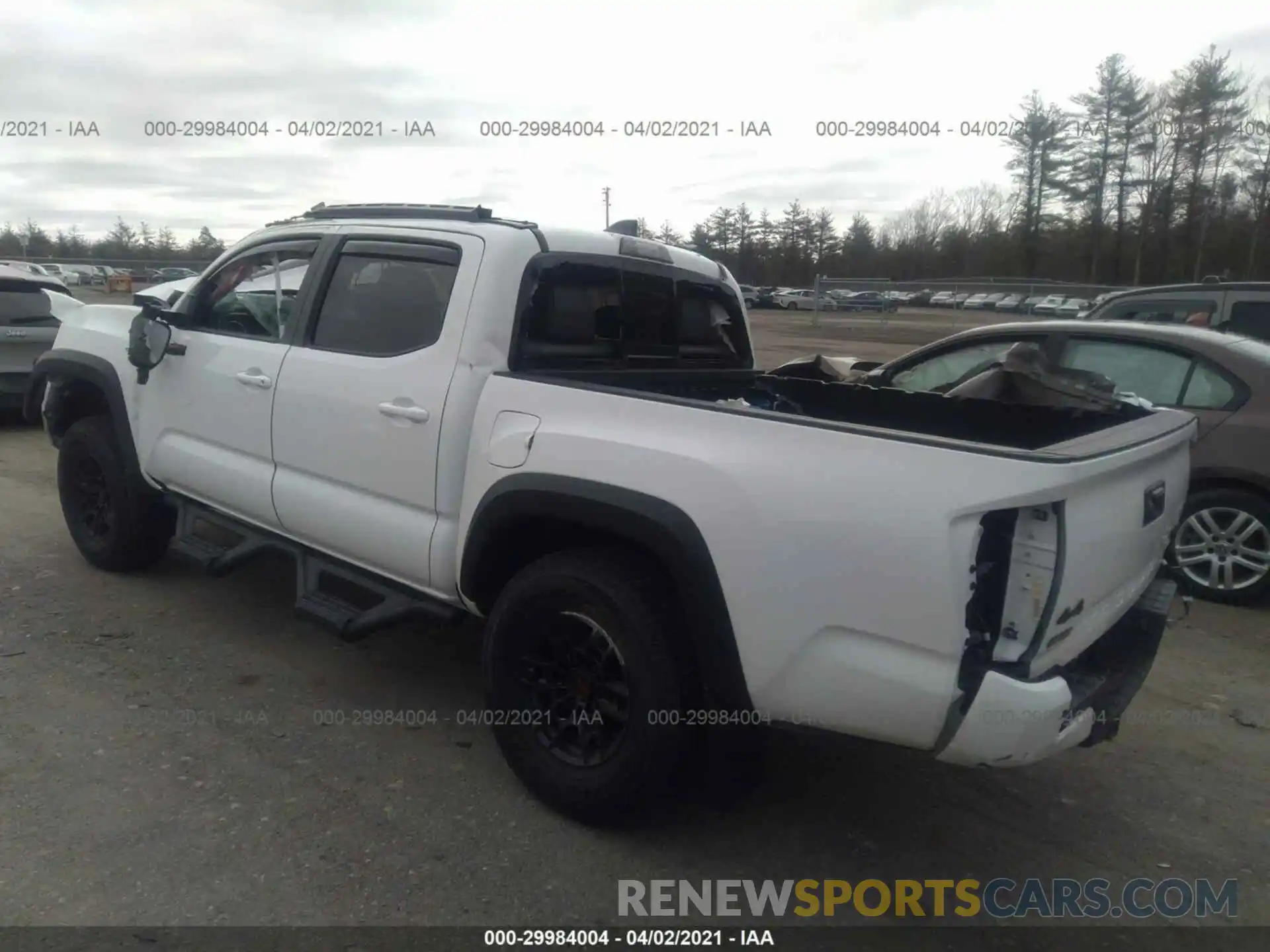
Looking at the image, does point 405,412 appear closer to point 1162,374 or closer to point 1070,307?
point 1162,374

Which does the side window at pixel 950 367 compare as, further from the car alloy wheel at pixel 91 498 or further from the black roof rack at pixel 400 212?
the car alloy wheel at pixel 91 498

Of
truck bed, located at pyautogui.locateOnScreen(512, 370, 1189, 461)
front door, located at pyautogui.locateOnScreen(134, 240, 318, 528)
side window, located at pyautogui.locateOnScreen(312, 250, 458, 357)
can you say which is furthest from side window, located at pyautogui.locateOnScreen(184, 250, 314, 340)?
truck bed, located at pyautogui.locateOnScreen(512, 370, 1189, 461)

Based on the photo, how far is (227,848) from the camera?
2.93 metres

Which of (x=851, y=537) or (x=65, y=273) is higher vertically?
(x=65, y=273)

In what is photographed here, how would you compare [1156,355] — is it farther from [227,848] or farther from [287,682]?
[227,848]

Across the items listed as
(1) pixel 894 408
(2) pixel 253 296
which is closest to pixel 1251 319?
(1) pixel 894 408

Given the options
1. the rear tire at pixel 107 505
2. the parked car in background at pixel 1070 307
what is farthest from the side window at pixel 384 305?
the parked car in background at pixel 1070 307

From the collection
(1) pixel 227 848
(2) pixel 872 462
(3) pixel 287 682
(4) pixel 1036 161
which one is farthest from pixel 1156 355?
(4) pixel 1036 161

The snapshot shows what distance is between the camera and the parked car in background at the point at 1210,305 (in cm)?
680

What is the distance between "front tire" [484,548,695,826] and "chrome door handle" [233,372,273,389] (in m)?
1.55

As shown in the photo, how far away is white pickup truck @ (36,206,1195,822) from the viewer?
2367 mm

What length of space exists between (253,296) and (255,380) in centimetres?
56

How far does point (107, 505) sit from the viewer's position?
5.16m

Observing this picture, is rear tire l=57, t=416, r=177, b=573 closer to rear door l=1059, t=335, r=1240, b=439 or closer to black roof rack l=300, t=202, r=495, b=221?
black roof rack l=300, t=202, r=495, b=221
